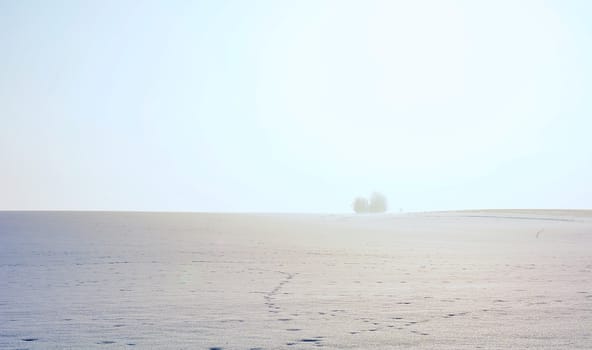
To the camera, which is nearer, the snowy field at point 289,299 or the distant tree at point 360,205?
the snowy field at point 289,299

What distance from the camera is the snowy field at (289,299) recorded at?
7676mm

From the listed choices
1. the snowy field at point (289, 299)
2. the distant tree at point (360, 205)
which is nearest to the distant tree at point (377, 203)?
the distant tree at point (360, 205)

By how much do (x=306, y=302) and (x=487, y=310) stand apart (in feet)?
9.75

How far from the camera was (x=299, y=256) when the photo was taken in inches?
798

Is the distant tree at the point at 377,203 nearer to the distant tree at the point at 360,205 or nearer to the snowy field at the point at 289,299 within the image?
the distant tree at the point at 360,205

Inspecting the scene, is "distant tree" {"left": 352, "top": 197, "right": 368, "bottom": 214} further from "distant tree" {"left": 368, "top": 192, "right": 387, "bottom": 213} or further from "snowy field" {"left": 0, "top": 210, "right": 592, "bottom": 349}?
"snowy field" {"left": 0, "top": 210, "right": 592, "bottom": 349}

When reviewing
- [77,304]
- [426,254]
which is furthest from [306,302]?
[426,254]

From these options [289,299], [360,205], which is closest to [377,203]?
[360,205]

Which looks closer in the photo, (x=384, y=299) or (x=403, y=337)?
(x=403, y=337)

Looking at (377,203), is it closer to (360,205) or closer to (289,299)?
(360,205)

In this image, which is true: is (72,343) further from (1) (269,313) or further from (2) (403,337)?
(2) (403,337)

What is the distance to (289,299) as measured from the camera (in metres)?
10.9

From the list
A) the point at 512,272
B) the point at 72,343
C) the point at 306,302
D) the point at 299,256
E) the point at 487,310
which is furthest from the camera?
the point at 299,256

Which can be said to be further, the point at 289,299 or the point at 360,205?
the point at 360,205
